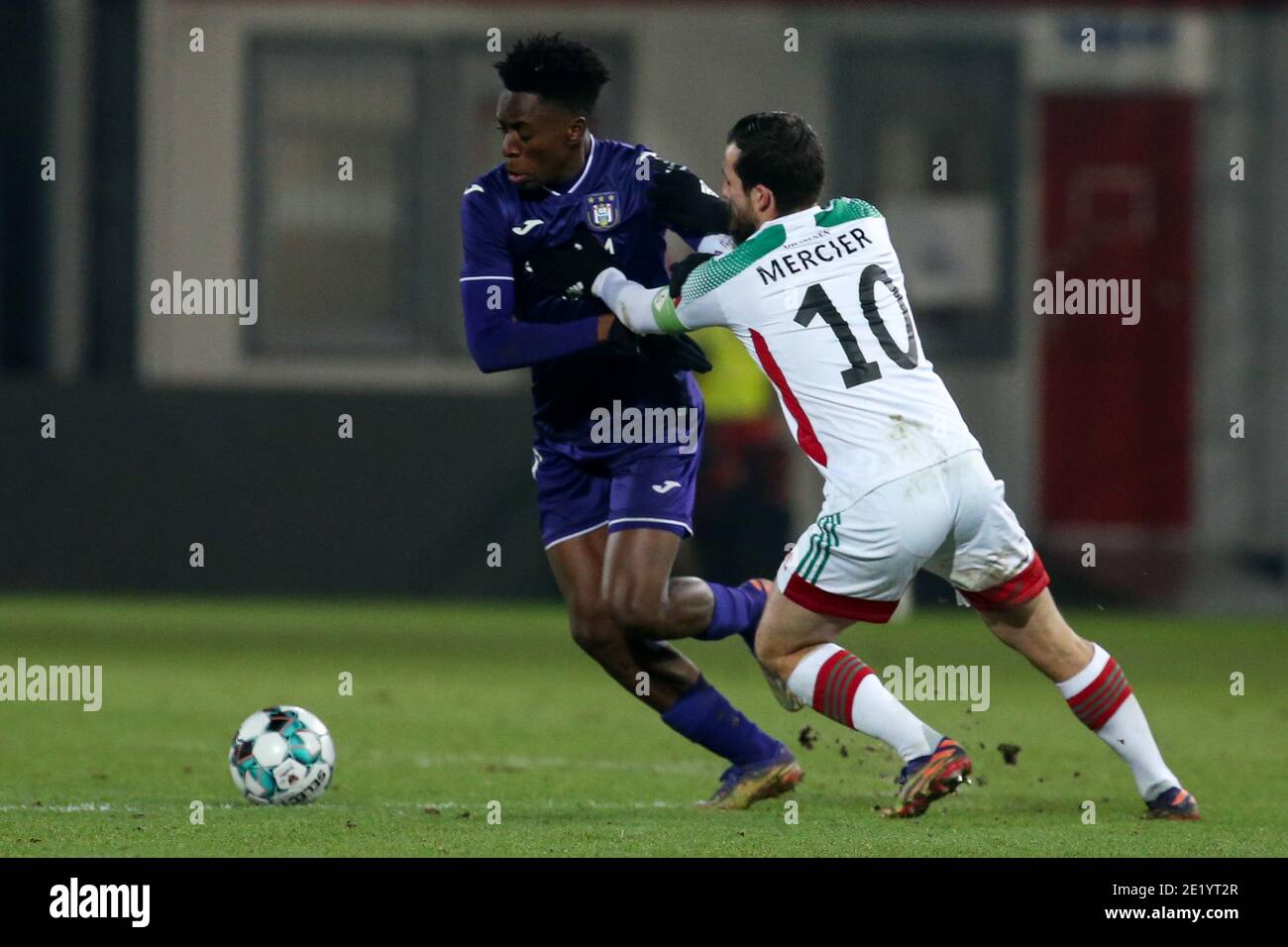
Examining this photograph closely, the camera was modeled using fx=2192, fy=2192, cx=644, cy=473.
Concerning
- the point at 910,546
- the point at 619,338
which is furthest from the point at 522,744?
the point at 910,546

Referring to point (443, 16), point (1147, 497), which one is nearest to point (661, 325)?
point (443, 16)

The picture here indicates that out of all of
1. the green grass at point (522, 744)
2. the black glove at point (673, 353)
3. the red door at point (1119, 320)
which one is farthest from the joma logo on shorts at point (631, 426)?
A: the red door at point (1119, 320)

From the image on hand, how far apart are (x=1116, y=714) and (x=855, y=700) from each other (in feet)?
2.64

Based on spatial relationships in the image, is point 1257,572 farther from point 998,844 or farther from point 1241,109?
point 998,844

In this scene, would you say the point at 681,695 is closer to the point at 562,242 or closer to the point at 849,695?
the point at 849,695

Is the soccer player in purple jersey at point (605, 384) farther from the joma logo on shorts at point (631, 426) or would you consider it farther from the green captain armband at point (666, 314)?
the green captain armband at point (666, 314)

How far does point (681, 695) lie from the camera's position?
666 centimetres

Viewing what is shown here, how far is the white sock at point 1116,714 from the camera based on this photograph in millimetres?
6180

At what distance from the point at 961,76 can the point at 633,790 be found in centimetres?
1031

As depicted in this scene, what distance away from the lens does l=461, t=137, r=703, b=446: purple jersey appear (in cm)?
657

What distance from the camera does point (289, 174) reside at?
52.2ft

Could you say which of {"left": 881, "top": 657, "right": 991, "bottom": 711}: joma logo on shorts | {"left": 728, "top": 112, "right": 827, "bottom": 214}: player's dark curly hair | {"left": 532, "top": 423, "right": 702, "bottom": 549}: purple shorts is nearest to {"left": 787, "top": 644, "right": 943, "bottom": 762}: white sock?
{"left": 532, "top": 423, "right": 702, "bottom": 549}: purple shorts

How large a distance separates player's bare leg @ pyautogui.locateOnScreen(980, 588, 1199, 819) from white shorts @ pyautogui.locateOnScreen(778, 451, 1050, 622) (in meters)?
0.15

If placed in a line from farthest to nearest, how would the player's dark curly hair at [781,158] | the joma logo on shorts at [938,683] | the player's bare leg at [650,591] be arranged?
the joma logo on shorts at [938,683]
the player's bare leg at [650,591]
the player's dark curly hair at [781,158]
